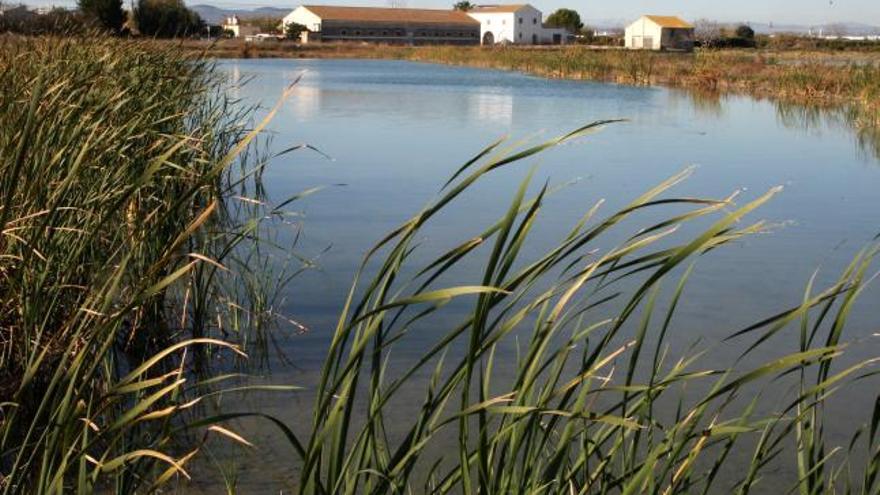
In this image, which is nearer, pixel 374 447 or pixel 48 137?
pixel 374 447

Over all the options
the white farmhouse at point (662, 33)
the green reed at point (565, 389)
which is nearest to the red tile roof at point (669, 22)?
the white farmhouse at point (662, 33)

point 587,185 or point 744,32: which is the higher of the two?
point 744,32

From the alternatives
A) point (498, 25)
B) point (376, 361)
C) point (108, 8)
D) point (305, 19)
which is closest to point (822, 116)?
point (376, 361)

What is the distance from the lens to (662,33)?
154 feet

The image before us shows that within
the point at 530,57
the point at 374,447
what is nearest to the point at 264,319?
Answer: the point at 374,447

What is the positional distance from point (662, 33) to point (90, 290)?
155 ft

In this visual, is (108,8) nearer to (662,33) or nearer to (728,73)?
(728,73)

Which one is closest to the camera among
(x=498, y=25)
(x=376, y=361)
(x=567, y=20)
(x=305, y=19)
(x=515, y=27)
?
(x=376, y=361)

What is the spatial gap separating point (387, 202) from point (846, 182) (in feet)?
11.1

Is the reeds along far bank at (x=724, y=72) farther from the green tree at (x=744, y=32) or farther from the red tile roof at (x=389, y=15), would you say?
the green tree at (x=744, y=32)

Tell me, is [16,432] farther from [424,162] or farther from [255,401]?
[424,162]

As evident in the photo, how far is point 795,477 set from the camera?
2.32 metres

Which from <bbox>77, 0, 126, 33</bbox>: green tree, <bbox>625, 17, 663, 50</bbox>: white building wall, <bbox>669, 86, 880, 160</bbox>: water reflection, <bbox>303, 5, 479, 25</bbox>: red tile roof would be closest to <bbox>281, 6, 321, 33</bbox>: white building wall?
<bbox>303, 5, 479, 25</bbox>: red tile roof

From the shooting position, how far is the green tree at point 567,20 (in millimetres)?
68000
